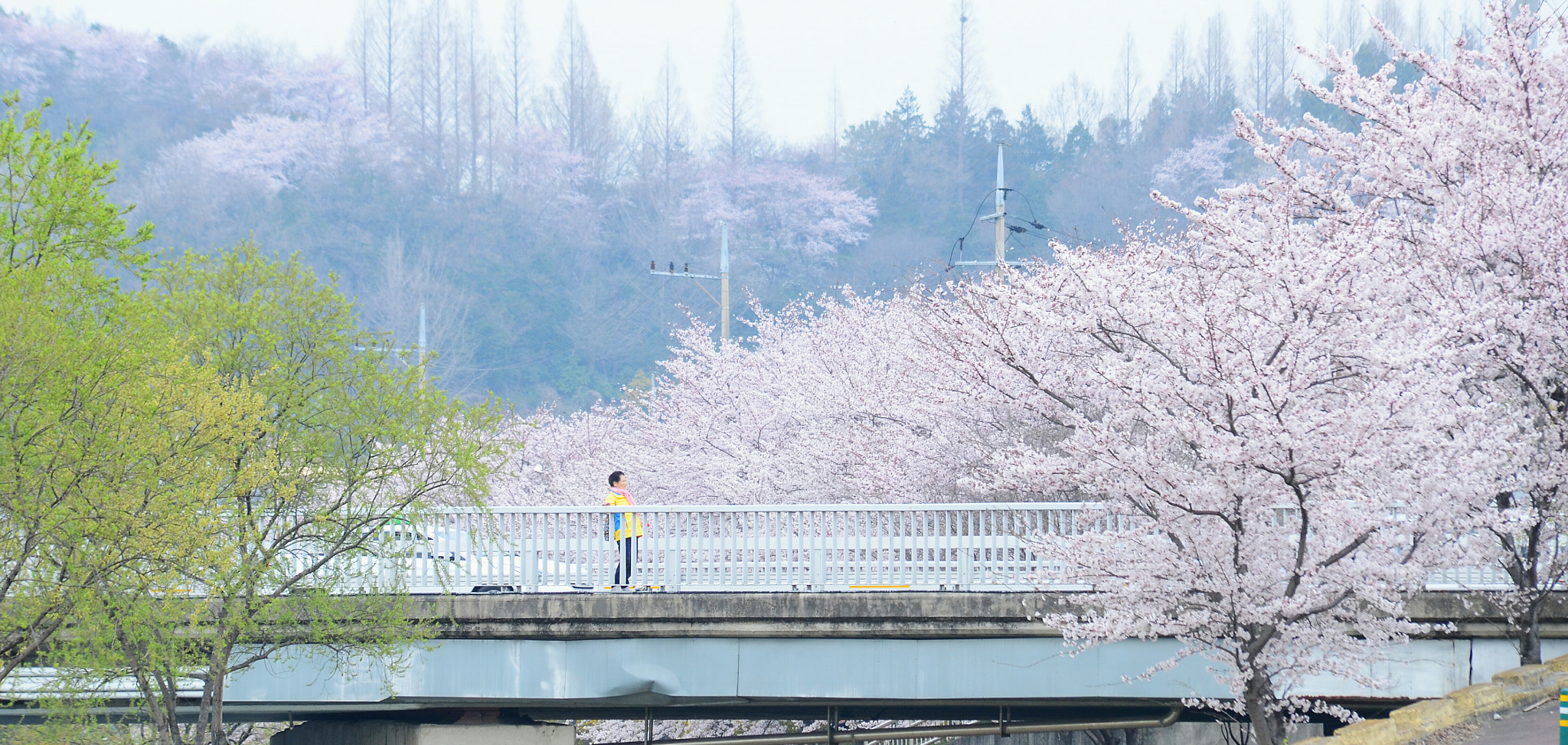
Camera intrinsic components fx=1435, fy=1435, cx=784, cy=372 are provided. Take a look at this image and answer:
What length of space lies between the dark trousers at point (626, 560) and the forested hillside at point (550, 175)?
52.8 metres

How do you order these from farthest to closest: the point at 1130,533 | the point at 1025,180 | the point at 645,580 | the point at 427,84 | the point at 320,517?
1. the point at 427,84
2. the point at 1025,180
3. the point at 645,580
4. the point at 320,517
5. the point at 1130,533

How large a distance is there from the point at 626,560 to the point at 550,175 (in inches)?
2904

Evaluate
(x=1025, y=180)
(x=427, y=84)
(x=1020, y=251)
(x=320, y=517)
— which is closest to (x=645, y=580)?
(x=320, y=517)

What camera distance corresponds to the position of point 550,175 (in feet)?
279

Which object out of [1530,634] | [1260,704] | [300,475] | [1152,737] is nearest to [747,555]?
[300,475]

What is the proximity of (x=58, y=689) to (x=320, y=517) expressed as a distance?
2367 millimetres

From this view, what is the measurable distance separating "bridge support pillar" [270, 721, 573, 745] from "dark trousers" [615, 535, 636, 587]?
2.37 metres

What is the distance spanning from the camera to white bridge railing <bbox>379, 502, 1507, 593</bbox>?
13.3 meters

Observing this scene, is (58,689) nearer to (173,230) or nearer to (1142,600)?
(1142,600)

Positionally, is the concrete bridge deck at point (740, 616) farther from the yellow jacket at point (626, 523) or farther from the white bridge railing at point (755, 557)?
the yellow jacket at point (626, 523)

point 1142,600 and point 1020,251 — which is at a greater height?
point 1020,251

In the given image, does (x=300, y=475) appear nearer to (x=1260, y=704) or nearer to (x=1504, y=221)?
(x=1260, y=704)

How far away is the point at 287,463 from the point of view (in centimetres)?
1258

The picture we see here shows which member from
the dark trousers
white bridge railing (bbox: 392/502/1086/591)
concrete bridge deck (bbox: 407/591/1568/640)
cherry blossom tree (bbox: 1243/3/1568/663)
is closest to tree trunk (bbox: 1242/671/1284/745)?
cherry blossom tree (bbox: 1243/3/1568/663)
